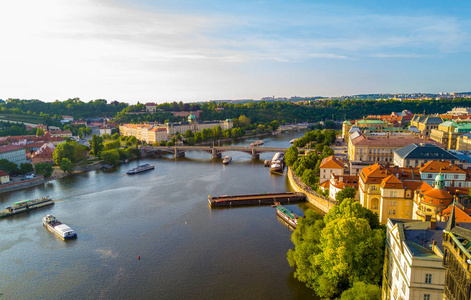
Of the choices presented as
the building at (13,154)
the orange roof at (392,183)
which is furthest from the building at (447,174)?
the building at (13,154)

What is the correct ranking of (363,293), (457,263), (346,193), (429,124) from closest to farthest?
(457,263), (363,293), (346,193), (429,124)

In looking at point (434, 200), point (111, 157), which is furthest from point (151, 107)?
point (434, 200)

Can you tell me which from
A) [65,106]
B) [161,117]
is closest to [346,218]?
[161,117]

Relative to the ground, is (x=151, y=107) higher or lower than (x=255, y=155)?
higher

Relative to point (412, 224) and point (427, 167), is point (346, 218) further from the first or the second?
point (427, 167)

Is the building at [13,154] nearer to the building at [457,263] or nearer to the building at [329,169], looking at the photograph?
the building at [329,169]

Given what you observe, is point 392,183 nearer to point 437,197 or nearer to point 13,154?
point 437,197
